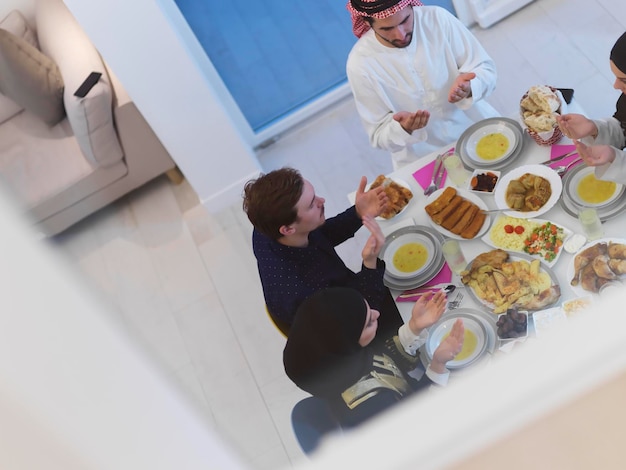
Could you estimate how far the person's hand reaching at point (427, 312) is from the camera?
135cm

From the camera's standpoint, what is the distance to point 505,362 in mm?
297

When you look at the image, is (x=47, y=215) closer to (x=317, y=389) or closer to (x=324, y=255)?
(x=324, y=255)

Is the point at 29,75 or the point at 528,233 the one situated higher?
the point at 29,75

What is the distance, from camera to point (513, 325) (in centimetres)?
134

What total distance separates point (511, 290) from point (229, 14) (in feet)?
6.18

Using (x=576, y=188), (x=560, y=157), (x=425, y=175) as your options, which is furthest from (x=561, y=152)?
(x=425, y=175)

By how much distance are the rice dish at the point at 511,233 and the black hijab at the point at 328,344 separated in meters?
0.38

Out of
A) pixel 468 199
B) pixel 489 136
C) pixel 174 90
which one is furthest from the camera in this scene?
pixel 174 90

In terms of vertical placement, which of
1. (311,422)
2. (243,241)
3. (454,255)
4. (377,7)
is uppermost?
(377,7)

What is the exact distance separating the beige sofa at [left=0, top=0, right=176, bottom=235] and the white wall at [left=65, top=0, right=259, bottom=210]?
0.76 feet

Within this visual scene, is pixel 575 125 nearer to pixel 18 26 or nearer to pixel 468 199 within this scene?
pixel 468 199

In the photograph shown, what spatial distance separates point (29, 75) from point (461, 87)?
1.75 metres

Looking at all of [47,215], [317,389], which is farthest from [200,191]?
[317,389]

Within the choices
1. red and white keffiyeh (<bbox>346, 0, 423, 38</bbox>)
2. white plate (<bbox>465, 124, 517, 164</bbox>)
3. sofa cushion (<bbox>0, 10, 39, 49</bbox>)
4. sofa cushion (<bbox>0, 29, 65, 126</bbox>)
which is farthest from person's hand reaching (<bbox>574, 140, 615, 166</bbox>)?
sofa cushion (<bbox>0, 10, 39, 49</bbox>)
